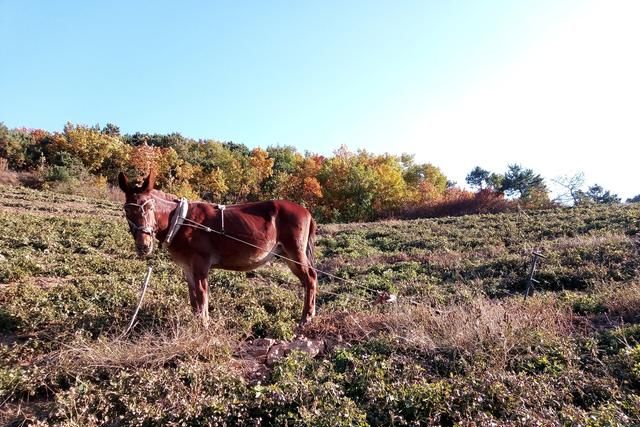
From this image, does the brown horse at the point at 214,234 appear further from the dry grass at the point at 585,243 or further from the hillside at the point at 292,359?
the dry grass at the point at 585,243

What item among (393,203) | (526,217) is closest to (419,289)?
(526,217)

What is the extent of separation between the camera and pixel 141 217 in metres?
5.35

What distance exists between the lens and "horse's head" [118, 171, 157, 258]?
209 inches

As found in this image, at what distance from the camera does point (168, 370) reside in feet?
14.5

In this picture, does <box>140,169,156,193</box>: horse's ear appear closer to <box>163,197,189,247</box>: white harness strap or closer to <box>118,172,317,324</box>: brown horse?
<box>118,172,317,324</box>: brown horse

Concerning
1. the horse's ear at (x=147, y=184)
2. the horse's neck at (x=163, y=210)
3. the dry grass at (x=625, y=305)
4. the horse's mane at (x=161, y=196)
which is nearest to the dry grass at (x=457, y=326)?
the dry grass at (x=625, y=305)

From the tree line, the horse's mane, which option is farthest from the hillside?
the tree line

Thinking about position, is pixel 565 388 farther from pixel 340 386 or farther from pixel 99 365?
pixel 99 365

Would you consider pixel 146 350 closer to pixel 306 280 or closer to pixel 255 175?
pixel 306 280

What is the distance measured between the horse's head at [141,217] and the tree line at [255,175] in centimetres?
3179

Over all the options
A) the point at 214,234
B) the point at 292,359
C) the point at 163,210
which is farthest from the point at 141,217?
the point at 292,359

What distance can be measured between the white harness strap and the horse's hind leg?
74.0 inches

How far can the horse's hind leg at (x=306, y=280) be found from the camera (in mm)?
6656

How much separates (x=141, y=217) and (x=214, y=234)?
3.53 feet
